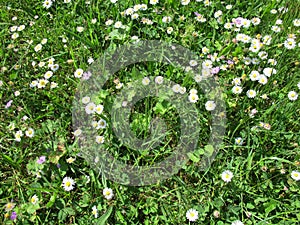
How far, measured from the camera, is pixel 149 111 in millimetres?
2033

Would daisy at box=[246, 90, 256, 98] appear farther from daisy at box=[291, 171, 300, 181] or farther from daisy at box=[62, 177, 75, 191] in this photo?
daisy at box=[62, 177, 75, 191]

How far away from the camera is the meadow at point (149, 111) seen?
69.7 inches

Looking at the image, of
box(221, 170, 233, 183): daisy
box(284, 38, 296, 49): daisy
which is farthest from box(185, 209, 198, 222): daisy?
box(284, 38, 296, 49): daisy

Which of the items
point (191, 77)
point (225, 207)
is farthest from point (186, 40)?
point (225, 207)

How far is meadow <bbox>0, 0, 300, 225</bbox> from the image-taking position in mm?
1771

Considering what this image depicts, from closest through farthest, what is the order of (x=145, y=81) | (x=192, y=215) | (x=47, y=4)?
1. (x=192, y=215)
2. (x=145, y=81)
3. (x=47, y=4)

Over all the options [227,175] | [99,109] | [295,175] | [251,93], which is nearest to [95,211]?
[99,109]

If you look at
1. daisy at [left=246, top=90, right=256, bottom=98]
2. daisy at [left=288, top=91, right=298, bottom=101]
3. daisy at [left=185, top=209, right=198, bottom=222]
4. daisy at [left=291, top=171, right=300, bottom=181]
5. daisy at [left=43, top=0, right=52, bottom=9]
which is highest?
daisy at [left=43, top=0, right=52, bottom=9]

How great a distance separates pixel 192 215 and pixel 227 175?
29 centimetres

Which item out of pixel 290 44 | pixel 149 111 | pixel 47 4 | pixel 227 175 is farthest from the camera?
pixel 47 4

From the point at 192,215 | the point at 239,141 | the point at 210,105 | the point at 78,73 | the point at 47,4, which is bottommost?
the point at 192,215

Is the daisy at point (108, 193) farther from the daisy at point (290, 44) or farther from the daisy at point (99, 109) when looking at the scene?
the daisy at point (290, 44)

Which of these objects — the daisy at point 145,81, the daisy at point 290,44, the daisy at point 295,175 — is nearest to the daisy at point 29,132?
the daisy at point 145,81

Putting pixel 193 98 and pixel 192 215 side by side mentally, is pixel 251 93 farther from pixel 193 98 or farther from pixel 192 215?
→ pixel 192 215
